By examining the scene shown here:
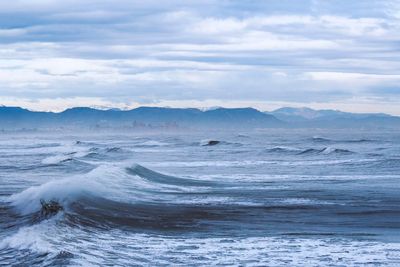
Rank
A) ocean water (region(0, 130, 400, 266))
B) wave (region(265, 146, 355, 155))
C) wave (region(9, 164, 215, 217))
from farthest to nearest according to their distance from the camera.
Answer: wave (region(265, 146, 355, 155)) < wave (region(9, 164, 215, 217)) < ocean water (region(0, 130, 400, 266))

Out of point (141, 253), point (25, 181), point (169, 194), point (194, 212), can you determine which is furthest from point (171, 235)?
point (25, 181)

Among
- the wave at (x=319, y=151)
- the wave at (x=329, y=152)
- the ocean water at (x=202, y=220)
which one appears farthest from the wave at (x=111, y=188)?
the wave at (x=319, y=151)

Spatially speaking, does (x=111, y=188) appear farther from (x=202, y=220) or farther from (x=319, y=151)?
(x=319, y=151)

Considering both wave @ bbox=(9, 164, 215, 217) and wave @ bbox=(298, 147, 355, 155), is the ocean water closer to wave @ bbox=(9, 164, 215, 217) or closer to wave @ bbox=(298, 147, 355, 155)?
wave @ bbox=(9, 164, 215, 217)

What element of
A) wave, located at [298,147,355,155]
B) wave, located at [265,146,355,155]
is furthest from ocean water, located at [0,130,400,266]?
wave, located at [265,146,355,155]

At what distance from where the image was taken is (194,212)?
17766mm

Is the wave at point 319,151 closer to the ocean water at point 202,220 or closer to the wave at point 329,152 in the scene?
the wave at point 329,152

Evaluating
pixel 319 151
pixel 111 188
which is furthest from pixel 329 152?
pixel 111 188

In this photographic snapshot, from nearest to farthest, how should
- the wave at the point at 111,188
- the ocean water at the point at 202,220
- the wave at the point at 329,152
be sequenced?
the ocean water at the point at 202,220 → the wave at the point at 111,188 → the wave at the point at 329,152

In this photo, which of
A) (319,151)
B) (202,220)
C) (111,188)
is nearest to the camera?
(202,220)

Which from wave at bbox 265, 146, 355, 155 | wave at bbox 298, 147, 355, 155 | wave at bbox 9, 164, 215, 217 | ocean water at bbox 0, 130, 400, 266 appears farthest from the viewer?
wave at bbox 265, 146, 355, 155

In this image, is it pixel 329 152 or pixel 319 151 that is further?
pixel 319 151

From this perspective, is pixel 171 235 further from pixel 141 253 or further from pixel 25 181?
pixel 25 181

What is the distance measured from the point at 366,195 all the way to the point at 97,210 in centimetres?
822
